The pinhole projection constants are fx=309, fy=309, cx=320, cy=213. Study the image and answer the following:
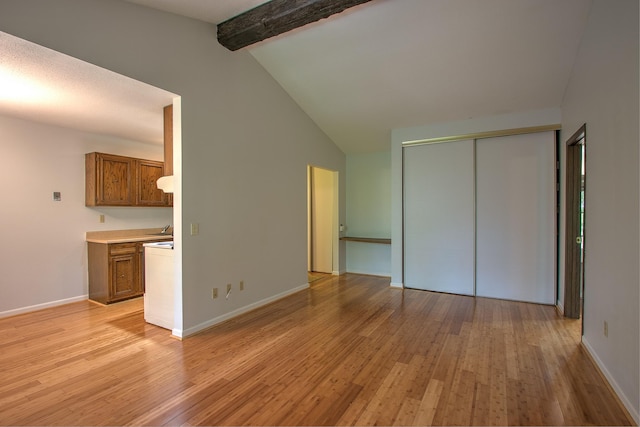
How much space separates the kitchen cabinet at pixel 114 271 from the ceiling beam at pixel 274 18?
9.68ft

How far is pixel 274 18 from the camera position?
10.0 feet

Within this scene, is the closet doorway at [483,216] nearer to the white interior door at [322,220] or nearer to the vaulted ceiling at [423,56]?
the vaulted ceiling at [423,56]

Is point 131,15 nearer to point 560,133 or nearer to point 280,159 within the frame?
point 280,159

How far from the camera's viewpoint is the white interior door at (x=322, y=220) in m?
6.26

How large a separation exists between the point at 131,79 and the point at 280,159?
2133mm

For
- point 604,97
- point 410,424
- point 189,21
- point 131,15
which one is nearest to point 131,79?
point 131,15

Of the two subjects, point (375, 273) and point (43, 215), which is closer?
point (43, 215)

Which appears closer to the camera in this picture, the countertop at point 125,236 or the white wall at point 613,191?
the white wall at point 613,191

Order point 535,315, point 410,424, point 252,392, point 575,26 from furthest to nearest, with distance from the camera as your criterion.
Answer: point 535,315 < point 575,26 < point 252,392 < point 410,424

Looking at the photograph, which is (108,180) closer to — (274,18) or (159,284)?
(159,284)

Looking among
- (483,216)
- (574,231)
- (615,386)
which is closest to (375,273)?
(483,216)

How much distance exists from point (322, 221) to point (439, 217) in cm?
238

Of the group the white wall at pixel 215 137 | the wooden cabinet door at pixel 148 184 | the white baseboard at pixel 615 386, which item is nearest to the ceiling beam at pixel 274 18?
the white wall at pixel 215 137

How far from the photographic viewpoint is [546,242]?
13.7ft
